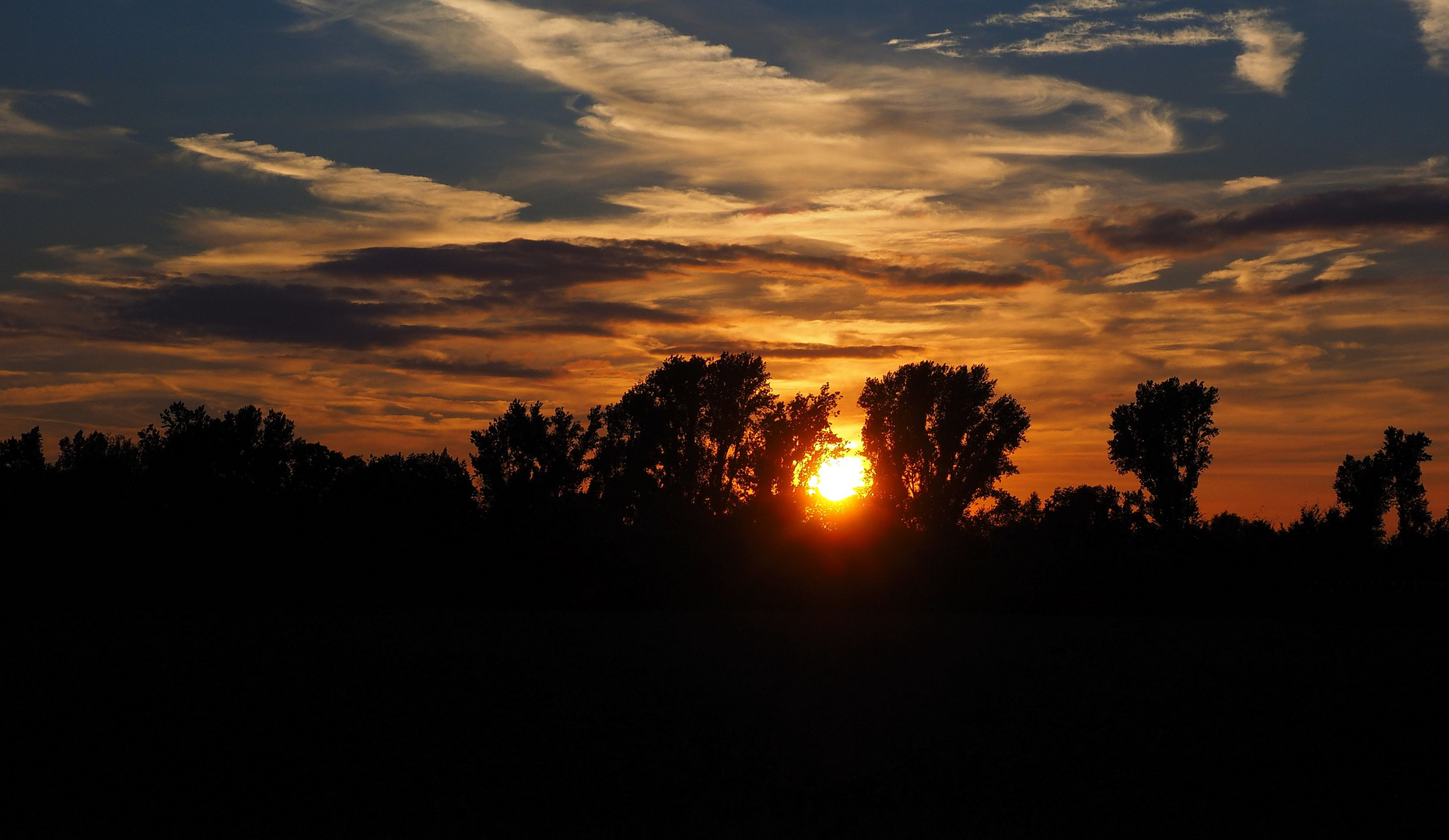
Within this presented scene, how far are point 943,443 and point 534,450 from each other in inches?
A: 998

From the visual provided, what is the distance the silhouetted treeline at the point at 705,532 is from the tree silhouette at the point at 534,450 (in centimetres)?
640

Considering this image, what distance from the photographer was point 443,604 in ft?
161

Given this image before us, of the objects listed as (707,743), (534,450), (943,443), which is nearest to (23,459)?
(534,450)

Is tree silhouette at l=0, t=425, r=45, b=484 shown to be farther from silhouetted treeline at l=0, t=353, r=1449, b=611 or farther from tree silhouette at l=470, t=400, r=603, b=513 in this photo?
tree silhouette at l=470, t=400, r=603, b=513

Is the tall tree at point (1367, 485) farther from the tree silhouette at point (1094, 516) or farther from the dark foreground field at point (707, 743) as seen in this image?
the dark foreground field at point (707, 743)

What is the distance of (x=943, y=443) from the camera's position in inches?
2574

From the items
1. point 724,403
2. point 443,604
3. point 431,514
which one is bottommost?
point 443,604

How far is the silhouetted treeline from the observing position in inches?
1927

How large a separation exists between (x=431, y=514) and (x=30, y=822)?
43.2m

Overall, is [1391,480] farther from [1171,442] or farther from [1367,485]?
[1171,442]

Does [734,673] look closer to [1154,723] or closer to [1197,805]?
[1154,723]

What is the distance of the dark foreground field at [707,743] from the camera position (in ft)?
33.3

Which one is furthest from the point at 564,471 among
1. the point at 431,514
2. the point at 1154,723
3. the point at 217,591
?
the point at 1154,723

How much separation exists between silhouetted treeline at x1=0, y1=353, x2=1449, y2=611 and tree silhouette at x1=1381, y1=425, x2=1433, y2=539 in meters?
20.5
